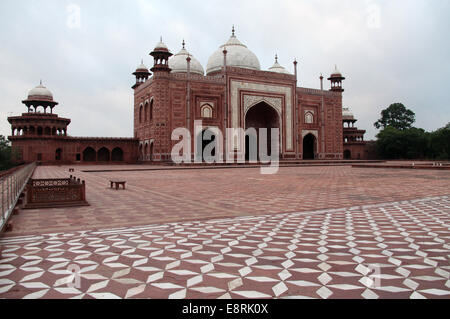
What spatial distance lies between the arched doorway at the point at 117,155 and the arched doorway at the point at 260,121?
9049 millimetres

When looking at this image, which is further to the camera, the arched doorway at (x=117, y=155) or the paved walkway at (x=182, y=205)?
the arched doorway at (x=117, y=155)

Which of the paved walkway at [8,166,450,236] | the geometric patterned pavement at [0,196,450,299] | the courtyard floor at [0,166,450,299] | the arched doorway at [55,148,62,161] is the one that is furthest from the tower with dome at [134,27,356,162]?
the geometric patterned pavement at [0,196,450,299]

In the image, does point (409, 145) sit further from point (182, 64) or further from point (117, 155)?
point (117, 155)

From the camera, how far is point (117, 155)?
25531mm

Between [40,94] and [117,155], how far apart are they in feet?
21.7

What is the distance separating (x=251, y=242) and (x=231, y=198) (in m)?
2.94

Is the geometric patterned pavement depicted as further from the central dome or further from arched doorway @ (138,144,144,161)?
the central dome

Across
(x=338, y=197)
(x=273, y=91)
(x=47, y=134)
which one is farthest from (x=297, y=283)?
(x=47, y=134)

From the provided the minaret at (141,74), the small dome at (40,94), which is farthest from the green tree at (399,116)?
the small dome at (40,94)

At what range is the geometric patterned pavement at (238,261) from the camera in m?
2.04

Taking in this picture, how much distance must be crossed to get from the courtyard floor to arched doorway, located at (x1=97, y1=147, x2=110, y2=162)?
2109cm

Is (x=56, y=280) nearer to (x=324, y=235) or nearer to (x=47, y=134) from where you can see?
(x=324, y=235)

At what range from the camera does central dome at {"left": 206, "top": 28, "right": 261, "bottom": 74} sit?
2560 centimetres

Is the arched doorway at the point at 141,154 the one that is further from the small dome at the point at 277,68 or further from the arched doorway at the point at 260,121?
the small dome at the point at 277,68
